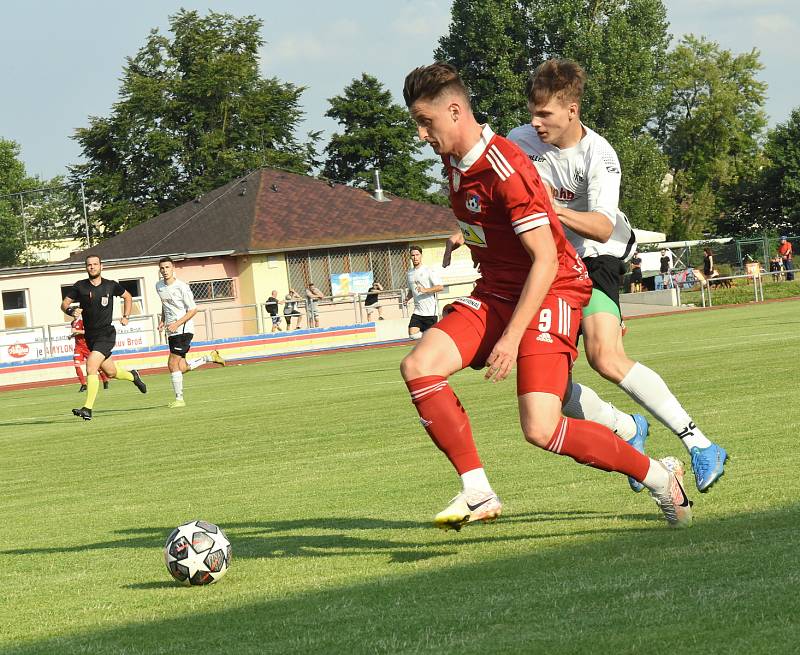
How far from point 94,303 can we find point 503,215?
44.1ft

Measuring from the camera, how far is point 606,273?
7086mm

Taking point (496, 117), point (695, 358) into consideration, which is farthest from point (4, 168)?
point (695, 358)

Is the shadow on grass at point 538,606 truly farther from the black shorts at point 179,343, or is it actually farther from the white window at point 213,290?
the white window at point 213,290

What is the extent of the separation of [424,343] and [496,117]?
2554 inches

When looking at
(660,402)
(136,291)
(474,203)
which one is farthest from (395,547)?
(136,291)

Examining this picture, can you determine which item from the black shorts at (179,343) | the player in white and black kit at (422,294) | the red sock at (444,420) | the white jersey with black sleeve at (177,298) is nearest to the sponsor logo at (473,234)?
the red sock at (444,420)

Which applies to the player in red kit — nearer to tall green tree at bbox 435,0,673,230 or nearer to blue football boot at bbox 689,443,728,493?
blue football boot at bbox 689,443,728,493

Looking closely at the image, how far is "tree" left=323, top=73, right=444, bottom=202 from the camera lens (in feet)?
263

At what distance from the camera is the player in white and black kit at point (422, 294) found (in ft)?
74.9

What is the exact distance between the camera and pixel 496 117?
69.6 m

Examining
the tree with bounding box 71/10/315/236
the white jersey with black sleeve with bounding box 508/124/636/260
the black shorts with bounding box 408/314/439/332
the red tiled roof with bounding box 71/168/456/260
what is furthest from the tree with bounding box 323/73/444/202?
the white jersey with black sleeve with bounding box 508/124/636/260

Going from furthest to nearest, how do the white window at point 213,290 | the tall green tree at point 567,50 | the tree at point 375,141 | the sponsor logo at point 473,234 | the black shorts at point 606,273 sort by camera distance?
the tree at point 375,141 < the tall green tree at point 567,50 < the white window at point 213,290 < the black shorts at point 606,273 < the sponsor logo at point 473,234

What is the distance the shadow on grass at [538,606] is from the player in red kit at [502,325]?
1.12ft

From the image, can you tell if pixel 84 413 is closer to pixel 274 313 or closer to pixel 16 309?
pixel 274 313
